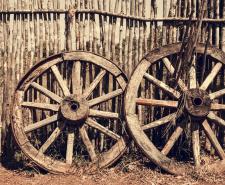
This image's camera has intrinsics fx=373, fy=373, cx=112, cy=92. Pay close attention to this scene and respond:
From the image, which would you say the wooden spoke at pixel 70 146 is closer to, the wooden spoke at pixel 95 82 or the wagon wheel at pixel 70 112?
the wagon wheel at pixel 70 112

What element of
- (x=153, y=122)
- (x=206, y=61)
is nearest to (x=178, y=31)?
(x=206, y=61)

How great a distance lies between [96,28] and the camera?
6129mm

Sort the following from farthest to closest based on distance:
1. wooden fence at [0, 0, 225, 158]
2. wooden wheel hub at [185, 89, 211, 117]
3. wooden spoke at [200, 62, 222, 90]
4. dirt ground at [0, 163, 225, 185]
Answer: wooden fence at [0, 0, 225, 158], wooden spoke at [200, 62, 222, 90], wooden wheel hub at [185, 89, 211, 117], dirt ground at [0, 163, 225, 185]

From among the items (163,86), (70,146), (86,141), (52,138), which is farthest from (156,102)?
(52,138)

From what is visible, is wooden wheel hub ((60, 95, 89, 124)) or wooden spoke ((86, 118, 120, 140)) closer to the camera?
wooden wheel hub ((60, 95, 89, 124))

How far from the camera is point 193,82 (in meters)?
5.76

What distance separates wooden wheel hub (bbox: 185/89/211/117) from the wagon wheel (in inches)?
40.9

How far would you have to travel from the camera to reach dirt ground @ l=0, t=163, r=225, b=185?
17.6ft

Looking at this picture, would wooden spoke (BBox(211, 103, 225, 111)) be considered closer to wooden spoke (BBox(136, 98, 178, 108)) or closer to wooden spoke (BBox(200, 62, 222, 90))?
wooden spoke (BBox(200, 62, 222, 90))

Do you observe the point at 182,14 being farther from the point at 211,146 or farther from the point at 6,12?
the point at 6,12

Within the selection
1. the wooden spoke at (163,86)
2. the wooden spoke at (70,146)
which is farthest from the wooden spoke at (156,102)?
the wooden spoke at (70,146)

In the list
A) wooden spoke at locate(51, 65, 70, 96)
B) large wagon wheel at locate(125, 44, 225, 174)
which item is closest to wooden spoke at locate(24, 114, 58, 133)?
wooden spoke at locate(51, 65, 70, 96)

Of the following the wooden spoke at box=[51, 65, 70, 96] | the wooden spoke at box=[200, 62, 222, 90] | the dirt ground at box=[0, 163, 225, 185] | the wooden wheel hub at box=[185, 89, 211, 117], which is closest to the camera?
the dirt ground at box=[0, 163, 225, 185]

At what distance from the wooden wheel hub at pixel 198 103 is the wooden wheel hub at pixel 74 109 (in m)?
1.55
